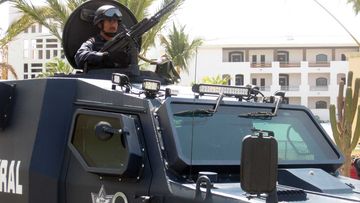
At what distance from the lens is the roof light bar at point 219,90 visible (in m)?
4.38

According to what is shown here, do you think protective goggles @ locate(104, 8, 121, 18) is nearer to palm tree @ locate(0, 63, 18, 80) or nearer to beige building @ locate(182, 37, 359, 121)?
palm tree @ locate(0, 63, 18, 80)

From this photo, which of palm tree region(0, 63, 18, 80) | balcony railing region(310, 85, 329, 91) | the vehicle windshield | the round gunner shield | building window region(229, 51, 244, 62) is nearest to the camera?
the vehicle windshield

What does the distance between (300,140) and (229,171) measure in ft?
2.90

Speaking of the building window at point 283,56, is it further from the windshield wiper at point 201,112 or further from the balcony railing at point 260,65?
the windshield wiper at point 201,112

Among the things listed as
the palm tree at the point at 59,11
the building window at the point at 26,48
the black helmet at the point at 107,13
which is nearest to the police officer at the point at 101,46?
the black helmet at the point at 107,13

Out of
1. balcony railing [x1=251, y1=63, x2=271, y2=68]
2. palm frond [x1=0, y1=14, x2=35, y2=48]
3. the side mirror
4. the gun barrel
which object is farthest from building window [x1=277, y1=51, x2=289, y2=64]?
the side mirror

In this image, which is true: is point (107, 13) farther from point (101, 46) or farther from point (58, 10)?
point (58, 10)

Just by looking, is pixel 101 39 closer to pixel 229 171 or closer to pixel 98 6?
pixel 98 6

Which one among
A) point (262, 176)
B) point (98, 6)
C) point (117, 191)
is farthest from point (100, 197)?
point (98, 6)

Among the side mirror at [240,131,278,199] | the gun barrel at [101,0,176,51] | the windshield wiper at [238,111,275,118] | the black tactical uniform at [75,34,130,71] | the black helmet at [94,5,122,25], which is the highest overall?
the black helmet at [94,5,122,25]

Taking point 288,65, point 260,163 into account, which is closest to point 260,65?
point 288,65

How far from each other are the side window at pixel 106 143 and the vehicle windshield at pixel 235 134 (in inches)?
10.7

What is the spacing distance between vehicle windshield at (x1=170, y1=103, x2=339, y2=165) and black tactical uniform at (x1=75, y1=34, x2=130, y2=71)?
149 cm

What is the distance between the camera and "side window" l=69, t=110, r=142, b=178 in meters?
3.80
